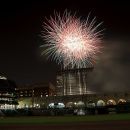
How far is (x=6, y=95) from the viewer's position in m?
164

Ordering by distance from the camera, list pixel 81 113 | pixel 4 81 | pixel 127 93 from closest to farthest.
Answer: pixel 81 113 < pixel 127 93 < pixel 4 81

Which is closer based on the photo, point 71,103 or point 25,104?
point 71,103

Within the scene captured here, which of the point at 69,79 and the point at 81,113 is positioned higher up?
the point at 69,79

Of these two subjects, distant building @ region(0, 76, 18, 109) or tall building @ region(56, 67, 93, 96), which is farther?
distant building @ region(0, 76, 18, 109)

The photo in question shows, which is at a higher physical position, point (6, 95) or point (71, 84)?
point (71, 84)

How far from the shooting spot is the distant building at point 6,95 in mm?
160125

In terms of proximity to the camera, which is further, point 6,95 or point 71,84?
point 6,95

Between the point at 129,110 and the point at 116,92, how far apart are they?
80.6 m

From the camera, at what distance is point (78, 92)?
151 m

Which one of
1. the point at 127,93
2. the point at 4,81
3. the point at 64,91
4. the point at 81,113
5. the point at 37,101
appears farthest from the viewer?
the point at 4,81

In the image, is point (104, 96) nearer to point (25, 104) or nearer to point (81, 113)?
point (25, 104)

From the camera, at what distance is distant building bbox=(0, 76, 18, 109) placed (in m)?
160

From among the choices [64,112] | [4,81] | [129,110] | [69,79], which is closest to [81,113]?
[64,112]

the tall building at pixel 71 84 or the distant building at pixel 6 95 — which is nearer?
the tall building at pixel 71 84
